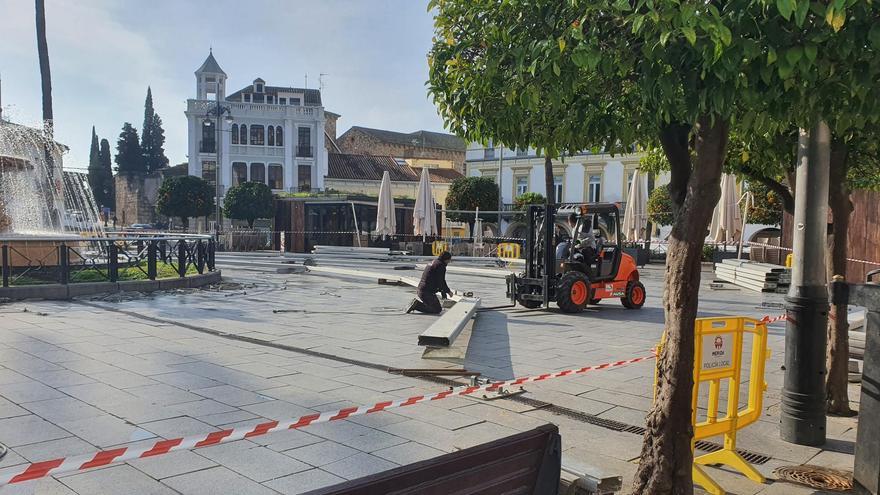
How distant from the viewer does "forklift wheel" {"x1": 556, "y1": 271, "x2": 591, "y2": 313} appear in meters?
11.9

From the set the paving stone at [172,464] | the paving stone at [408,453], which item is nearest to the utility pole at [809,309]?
the paving stone at [408,453]

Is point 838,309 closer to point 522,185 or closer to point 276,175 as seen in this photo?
point 522,185

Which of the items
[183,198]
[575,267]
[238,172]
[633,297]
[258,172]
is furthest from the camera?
[258,172]

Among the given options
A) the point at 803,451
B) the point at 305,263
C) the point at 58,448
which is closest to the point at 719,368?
the point at 803,451

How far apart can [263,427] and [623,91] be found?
11.7 feet

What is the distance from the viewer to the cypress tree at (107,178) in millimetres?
73000

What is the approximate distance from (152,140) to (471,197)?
47.9m

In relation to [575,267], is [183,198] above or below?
above

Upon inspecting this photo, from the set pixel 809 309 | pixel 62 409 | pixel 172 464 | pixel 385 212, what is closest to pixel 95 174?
pixel 385 212

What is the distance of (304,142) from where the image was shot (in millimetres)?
55281

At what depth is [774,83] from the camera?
10.0 feet

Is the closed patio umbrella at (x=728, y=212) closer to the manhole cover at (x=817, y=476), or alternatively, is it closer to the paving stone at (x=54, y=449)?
the manhole cover at (x=817, y=476)

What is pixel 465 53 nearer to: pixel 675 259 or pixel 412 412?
pixel 675 259

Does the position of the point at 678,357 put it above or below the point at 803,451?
above
